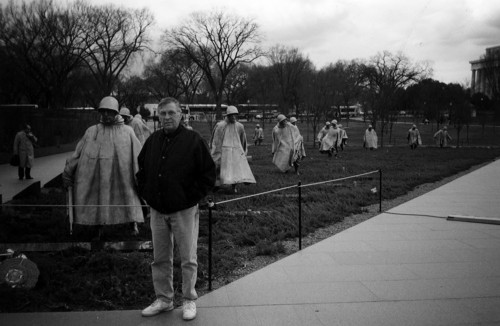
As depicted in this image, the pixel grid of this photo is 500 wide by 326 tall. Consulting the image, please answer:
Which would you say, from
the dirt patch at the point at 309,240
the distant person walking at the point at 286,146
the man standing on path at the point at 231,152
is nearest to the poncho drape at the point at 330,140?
the distant person walking at the point at 286,146

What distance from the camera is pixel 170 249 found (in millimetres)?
4402

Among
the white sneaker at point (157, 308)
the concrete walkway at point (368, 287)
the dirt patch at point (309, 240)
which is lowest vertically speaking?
the dirt patch at point (309, 240)

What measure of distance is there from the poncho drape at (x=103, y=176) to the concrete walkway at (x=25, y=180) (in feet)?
13.3

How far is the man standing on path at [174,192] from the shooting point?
4.23 m

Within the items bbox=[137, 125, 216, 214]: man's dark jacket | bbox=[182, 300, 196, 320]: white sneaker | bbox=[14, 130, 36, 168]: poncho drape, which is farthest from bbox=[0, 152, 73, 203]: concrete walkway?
bbox=[182, 300, 196, 320]: white sneaker

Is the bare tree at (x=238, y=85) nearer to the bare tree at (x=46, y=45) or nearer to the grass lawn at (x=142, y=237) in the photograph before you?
the bare tree at (x=46, y=45)

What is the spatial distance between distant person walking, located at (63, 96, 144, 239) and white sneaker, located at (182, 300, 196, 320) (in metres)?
2.75

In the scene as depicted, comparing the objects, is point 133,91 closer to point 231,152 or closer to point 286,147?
point 286,147

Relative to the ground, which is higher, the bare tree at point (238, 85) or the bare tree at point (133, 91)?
the bare tree at point (238, 85)

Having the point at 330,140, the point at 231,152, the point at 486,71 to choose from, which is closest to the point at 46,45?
the point at 330,140

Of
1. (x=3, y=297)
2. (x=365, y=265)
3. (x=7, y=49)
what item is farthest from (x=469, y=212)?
(x=7, y=49)

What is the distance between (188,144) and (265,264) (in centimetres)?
238

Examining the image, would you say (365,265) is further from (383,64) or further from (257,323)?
(383,64)

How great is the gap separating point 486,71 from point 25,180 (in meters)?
62.2
